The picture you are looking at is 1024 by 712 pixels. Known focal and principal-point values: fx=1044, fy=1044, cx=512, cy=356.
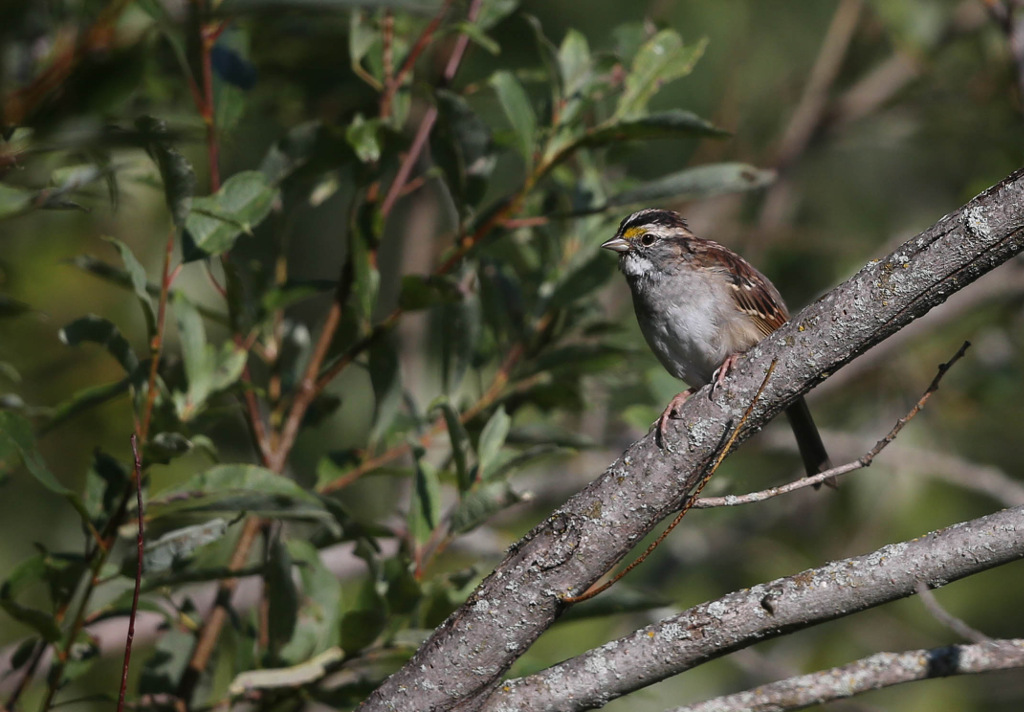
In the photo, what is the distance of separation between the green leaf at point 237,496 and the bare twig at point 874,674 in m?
1.04

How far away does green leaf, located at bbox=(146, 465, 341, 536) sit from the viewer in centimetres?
243

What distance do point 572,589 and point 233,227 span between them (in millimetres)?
1204

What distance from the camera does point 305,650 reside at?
2.76 metres

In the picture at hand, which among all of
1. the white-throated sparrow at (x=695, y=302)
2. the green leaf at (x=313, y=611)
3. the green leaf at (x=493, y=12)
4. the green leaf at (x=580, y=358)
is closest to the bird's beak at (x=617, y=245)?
the white-throated sparrow at (x=695, y=302)

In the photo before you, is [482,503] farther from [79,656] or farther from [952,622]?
[952,622]

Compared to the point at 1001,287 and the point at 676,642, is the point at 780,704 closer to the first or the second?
the point at 676,642

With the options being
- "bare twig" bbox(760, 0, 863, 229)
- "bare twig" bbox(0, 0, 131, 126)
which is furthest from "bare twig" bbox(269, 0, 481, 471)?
"bare twig" bbox(760, 0, 863, 229)

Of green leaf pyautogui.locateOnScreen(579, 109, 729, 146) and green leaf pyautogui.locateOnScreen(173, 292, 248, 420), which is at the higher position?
green leaf pyautogui.locateOnScreen(579, 109, 729, 146)

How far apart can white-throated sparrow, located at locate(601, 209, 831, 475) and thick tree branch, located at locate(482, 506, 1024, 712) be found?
1569 mm

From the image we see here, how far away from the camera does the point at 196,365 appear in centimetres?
264

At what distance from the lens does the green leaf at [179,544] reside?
7.97 feet

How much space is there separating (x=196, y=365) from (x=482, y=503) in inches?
31.7

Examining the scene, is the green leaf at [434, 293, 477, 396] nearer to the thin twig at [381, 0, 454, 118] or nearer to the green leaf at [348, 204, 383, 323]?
the green leaf at [348, 204, 383, 323]

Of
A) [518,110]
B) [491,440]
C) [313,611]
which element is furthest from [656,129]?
[313,611]
